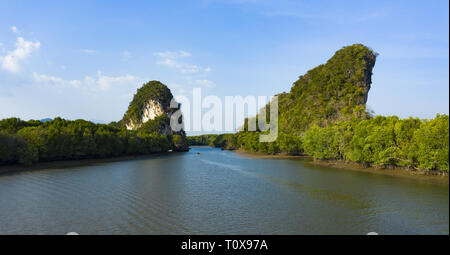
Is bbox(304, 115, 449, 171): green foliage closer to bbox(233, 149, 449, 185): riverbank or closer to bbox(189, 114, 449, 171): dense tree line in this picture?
bbox(189, 114, 449, 171): dense tree line

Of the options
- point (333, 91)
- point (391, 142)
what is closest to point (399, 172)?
point (391, 142)

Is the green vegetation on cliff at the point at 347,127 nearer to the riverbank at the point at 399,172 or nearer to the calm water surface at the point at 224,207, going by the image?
the riverbank at the point at 399,172

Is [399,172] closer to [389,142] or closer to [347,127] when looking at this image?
[389,142]

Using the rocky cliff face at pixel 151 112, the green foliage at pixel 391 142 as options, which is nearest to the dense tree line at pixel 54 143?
the green foliage at pixel 391 142

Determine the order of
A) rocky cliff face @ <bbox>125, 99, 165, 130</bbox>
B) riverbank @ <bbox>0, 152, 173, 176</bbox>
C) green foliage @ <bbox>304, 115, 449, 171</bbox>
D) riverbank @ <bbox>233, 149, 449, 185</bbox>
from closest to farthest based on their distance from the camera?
1. riverbank @ <bbox>233, 149, 449, 185</bbox>
2. green foliage @ <bbox>304, 115, 449, 171</bbox>
3. riverbank @ <bbox>0, 152, 173, 176</bbox>
4. rocky cliff face @ <bbox>125, 99, 165, 130</bbox>

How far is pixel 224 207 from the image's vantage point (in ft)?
80.2

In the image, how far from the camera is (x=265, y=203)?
26.0 meters

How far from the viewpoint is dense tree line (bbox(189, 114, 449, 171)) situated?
37353 mm

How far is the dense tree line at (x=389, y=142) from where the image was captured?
37.4m

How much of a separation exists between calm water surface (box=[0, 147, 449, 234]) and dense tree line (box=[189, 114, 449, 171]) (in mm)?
4893

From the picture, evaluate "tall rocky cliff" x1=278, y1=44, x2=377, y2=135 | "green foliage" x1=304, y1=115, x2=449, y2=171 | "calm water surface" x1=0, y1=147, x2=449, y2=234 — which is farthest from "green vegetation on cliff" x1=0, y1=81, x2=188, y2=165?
"tall rocky cliff" x1=278, y1=44, x2=377, y2=135

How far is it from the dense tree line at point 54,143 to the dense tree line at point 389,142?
2160 inches
